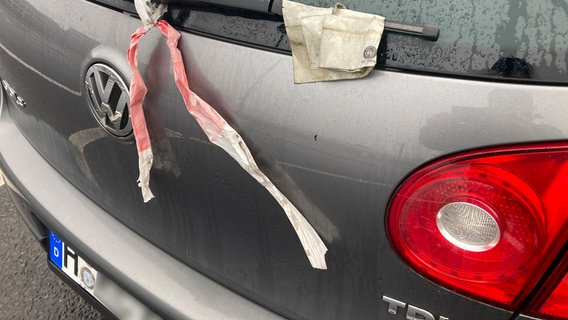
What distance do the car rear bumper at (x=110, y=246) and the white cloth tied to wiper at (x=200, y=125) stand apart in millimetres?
284

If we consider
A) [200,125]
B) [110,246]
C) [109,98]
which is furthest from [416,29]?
[110,246]

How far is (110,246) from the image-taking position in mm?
1518

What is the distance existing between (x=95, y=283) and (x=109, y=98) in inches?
23.2

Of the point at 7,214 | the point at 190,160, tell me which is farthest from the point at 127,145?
the point at 7,214

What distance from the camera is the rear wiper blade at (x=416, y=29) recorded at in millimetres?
993

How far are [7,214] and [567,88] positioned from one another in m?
2.64

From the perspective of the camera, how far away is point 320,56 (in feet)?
3.39

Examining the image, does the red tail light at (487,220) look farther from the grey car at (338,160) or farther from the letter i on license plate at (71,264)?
the letter i on license plate at (71,264)

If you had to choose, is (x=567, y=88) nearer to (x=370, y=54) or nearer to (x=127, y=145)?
(x=370, y=54)

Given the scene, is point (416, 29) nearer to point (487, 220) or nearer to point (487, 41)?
point (487, 41)

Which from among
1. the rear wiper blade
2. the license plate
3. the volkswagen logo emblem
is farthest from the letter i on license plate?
the rear wiper blade

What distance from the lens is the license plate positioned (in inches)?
58.2

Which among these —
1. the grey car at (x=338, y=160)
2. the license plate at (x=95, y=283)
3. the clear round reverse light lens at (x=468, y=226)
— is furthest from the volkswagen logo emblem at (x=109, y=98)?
the clear round reverse light lens at (x=468, y=226)

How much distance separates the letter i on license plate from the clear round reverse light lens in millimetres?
1009
